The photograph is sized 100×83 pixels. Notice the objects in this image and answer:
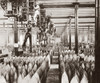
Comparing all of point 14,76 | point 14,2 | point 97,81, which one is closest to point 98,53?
point 97,81

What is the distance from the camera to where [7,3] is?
4352 mm

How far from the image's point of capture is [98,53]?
11.6 feet

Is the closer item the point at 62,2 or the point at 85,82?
the point at 85,82

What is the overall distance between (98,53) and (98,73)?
1.11 ft

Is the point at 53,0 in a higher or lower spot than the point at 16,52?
higher

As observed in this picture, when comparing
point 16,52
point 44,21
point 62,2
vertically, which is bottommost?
point 16,52

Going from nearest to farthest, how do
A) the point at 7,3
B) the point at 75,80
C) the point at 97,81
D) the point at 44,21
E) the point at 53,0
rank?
the point at 75,80 < the point at 97,81 < the point at 7,3 < the point at 44,21 < the point at 53,0

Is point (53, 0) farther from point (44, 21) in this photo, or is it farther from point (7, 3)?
point (7, 3)

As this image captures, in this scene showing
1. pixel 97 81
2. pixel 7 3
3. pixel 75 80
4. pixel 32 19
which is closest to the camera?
pixel 75 80

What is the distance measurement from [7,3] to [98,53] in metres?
2.06

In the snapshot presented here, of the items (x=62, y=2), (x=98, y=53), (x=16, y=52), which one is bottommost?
(x=16, y=52)

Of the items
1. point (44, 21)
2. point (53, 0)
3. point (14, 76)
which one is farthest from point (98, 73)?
point (53, 0)

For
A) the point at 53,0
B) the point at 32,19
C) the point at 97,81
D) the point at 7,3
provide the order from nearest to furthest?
the point at 97,81
the point at 7,3
the point at 32,19
the point at 53,0

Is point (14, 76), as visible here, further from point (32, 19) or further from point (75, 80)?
point (32, 19)
